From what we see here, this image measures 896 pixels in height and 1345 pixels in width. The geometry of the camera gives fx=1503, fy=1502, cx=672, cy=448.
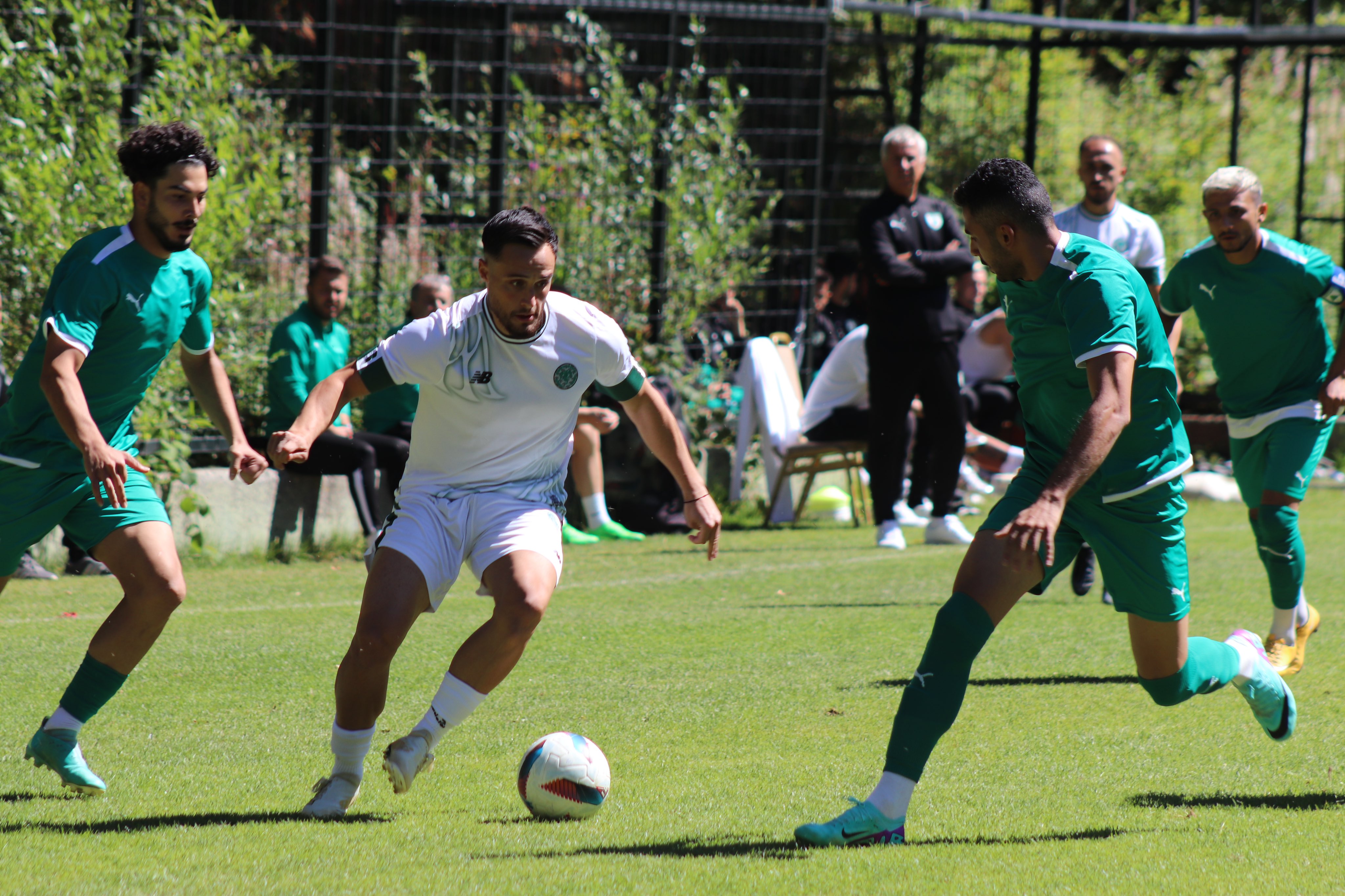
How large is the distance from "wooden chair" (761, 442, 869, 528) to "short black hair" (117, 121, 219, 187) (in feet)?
23.1

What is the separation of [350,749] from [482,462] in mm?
939

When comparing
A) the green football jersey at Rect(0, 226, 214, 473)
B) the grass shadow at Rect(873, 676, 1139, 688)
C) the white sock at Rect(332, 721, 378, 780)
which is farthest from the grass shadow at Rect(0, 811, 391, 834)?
the grass shadow at Rect(873, 676, 1139, 688)

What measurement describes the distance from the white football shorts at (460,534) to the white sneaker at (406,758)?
42cm

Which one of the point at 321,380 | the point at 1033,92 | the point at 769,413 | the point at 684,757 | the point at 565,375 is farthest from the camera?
the point at 1033,92

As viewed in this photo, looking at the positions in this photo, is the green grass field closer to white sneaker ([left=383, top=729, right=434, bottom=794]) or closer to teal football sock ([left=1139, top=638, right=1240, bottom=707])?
white sneaker ([left=383, top=729, right=434, bottom=794])

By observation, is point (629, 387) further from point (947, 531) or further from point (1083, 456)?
point (947, 531)

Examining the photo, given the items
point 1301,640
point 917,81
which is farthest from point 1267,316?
point 917,81

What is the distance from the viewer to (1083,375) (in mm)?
4238

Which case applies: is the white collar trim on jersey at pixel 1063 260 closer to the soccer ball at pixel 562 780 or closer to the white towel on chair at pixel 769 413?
the soccer ball at pixel 562 780

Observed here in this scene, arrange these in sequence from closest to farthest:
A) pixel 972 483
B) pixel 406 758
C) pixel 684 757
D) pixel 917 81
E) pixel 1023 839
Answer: pixel 1023 839 → pixel 406 758 → pixel 684 757 → pixel 972 483 → pixel 917 81

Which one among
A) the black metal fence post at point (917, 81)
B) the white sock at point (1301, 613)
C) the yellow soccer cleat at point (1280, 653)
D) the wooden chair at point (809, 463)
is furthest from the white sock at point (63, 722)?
the black metal fence post at point (917, 81)

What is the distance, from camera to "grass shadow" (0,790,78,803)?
14.5ft

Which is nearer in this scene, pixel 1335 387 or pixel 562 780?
pixel 562 780

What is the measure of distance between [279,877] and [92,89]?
22.6ft
